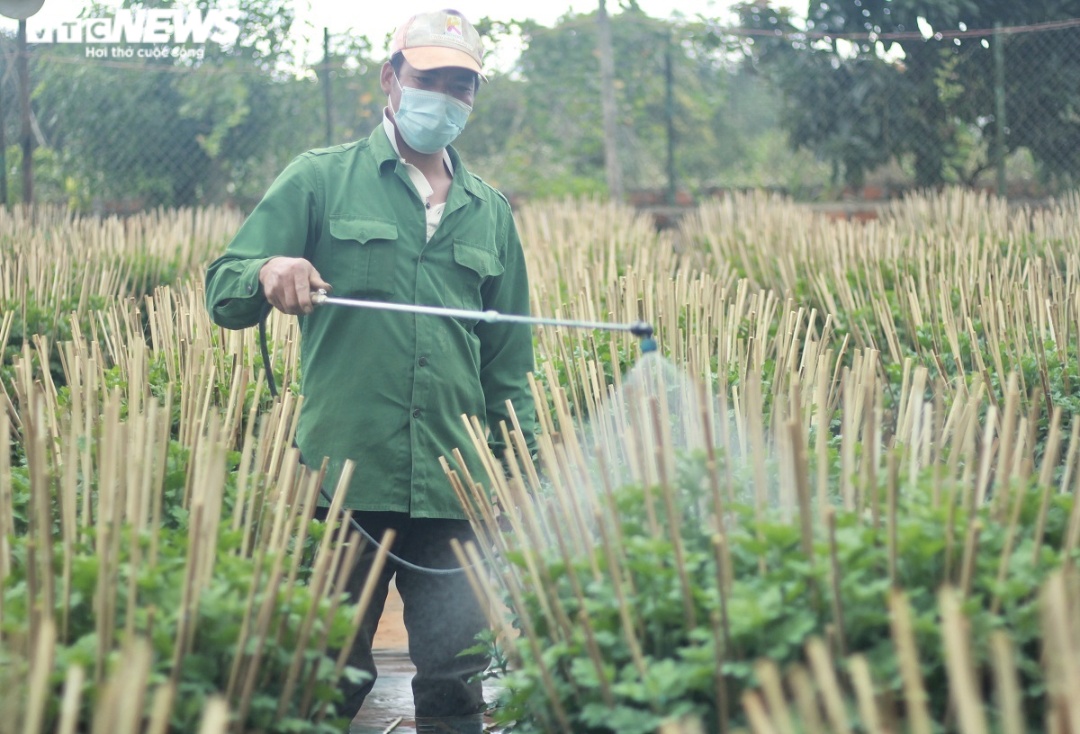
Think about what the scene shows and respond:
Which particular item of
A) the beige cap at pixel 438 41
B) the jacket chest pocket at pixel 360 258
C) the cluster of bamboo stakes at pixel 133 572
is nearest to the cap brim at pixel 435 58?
the beige cap at pixel 438 41

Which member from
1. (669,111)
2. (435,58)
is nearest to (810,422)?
(435,58)

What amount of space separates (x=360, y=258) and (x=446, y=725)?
1.19 meters

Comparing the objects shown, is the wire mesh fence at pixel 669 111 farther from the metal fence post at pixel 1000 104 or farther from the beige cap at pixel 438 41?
the beige cap at pixel 438 41

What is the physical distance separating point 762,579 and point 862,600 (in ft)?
0.47

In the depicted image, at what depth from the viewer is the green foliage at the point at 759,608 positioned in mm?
1802

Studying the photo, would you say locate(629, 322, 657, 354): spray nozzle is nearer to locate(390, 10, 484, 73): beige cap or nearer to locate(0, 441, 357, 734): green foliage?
locate(0, 441, 357, 734): green foliage

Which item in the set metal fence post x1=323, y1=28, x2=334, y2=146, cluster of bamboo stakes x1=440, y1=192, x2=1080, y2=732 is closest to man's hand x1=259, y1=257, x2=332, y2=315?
cluster of bamboo stakes x1=440, y1=192, x2=1080, y2=732

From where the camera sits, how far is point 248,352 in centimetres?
421

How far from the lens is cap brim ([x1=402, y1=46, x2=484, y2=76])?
3.25m

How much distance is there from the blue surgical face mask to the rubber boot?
1417 mm

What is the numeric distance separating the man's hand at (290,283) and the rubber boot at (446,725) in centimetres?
115

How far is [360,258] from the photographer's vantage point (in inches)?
126

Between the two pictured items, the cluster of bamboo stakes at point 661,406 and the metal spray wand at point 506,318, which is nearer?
the cluster of bamboo stakes at point 661,406

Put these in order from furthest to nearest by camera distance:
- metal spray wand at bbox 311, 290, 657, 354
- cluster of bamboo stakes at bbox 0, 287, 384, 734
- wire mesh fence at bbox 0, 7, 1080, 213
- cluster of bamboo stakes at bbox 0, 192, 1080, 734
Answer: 1. wire mesh fence at bbox 0, 7, 1080, 213
2. metal spray wand at bbox 311, 290, 657, 354
3. cluster of bamboo stakes at bbox 0, 192, 1080, 734
4. cluster of bamboo stakes at bbox 0, 287, 384, 734
